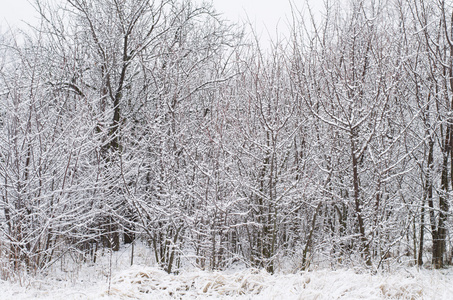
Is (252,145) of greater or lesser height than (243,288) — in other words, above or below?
above

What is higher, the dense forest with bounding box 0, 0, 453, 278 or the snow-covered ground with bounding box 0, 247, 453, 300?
the dense forest with bounding box 0, 0, 453, 278

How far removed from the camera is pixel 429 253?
928 cm

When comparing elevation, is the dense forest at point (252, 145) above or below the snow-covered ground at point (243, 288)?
above

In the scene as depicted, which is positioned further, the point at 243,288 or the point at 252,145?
the point at 252,145

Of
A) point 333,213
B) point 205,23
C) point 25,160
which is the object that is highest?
point 205,23

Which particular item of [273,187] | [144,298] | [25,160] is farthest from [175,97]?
[144,298]

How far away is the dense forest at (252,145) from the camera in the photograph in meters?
5.01

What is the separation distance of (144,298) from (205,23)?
8485mm

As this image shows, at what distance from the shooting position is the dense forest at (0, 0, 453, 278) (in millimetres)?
5008

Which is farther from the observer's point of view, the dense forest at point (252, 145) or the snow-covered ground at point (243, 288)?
the dense forest at point (252, 145)

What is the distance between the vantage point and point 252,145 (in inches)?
234

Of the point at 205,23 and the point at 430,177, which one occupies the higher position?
the point at 205,23

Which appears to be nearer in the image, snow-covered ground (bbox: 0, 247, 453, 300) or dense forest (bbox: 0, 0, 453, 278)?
snow-covered ground (bbox: 0, 247, 453, 300)

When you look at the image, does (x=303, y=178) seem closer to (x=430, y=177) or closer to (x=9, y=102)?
(x=430, y=177)
